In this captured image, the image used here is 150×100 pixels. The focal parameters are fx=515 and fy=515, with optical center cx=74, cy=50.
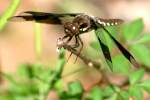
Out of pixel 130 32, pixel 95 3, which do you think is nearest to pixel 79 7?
pixel 95 3

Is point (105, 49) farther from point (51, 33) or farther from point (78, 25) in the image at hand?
point (51, 33)

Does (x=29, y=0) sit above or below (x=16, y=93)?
above

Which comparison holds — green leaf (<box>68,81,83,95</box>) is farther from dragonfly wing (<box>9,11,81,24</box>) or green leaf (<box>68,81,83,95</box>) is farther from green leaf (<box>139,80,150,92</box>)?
dragonfly wing (<box>9,11,81,24</box>)

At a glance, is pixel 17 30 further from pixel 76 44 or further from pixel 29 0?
pixel 76 44

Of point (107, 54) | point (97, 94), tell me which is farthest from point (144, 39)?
point (107, 54)

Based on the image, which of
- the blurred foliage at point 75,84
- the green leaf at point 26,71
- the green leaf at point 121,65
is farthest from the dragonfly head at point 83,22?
the green leaf at point 26,71

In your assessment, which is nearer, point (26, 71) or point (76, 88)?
point (76, 88)
